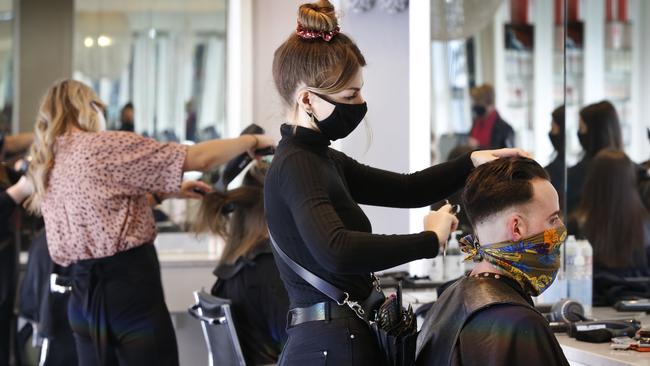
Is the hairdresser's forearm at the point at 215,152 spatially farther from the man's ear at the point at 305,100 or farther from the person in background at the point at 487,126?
the person in background at the point at 487,126

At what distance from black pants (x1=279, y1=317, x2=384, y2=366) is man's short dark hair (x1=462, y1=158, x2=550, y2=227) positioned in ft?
0.98

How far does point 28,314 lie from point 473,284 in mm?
3084

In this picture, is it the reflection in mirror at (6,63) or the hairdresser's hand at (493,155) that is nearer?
the hairdresser's hand at (493,155)

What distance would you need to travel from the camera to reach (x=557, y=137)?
3.77 meters

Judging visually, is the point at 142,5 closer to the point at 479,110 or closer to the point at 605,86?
the point at 479,110

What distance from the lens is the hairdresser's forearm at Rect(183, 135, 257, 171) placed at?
2996 millimetres

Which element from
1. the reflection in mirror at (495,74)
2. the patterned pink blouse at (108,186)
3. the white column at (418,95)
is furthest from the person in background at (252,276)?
the reflection in mirror at (495,74)

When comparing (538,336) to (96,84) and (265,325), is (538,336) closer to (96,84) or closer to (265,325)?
(265,325)

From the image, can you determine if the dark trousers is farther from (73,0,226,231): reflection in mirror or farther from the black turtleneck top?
the black turtleneck top

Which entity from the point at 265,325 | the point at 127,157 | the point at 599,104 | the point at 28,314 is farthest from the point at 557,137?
the point at 28,314

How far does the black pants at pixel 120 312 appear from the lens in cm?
301

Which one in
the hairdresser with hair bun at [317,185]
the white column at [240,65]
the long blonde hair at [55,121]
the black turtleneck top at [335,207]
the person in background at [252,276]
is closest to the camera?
the black turtleneck top at [335,207]

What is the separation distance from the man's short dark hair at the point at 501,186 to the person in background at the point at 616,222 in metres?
1.72

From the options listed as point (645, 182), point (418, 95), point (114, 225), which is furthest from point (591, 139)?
point (114, 225)
